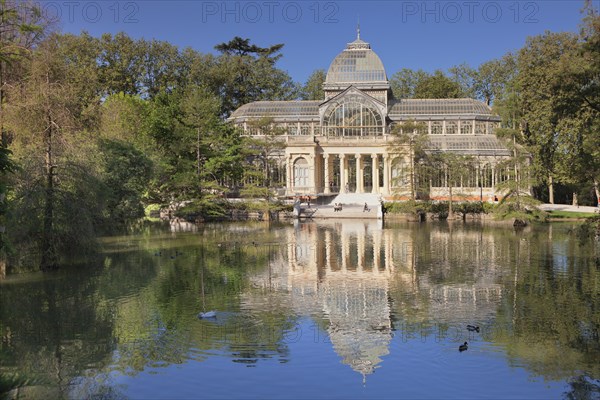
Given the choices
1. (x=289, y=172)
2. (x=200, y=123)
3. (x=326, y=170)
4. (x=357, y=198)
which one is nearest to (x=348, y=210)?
(x=357, y=198)

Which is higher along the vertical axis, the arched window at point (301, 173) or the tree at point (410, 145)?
the tree at point (410, 145)

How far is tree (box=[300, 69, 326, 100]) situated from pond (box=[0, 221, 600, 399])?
65.6 meters

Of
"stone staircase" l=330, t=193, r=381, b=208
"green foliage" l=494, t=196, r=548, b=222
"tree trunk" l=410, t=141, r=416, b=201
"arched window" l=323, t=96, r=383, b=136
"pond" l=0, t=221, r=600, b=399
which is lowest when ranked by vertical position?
"pond" l=0, t=221, r=600, b=399

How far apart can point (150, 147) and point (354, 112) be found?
24.5 meters

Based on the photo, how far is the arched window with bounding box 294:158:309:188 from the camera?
64.0 meters

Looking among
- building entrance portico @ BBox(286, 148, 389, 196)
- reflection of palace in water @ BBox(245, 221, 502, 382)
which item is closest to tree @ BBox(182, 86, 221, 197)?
building entrance portico @ BBox(286, 148, 389, 196)

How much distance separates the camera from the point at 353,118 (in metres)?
66.4

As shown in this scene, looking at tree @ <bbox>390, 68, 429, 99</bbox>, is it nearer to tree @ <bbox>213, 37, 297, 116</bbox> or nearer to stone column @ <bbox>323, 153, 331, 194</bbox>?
tree @ <bbox>213, 37, 297, 116</bbox>

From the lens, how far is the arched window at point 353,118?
217 feet

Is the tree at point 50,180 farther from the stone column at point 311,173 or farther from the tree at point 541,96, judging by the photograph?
the tree at point 541,96

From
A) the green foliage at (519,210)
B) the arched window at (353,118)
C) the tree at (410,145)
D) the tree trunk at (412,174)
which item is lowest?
the green foliage at (519,210)

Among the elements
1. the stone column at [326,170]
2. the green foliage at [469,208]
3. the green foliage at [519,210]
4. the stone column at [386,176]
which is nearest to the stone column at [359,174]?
the stone column at [386,176]

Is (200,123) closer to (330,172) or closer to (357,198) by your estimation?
(357,198)

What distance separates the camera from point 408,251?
102 ft
